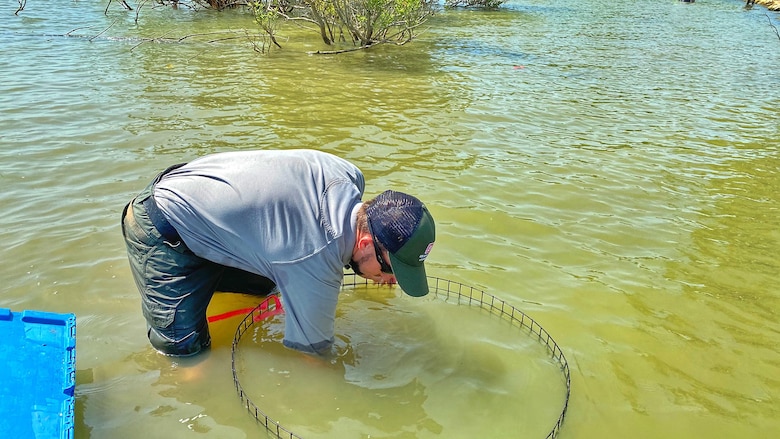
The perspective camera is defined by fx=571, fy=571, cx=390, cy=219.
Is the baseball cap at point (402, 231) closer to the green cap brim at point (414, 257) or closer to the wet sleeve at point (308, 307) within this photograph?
the green cap brim at point (414, 257)

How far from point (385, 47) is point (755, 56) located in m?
9.86

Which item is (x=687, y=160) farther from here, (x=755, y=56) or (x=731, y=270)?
(x=755, y=56)

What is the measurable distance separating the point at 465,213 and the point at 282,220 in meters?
3.23

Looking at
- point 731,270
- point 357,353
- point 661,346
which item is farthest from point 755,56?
point 357,353

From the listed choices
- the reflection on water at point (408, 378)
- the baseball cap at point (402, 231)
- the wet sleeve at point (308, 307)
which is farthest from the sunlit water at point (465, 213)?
the baseball cap at point (402, 231)

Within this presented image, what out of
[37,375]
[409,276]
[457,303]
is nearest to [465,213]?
[457,303]

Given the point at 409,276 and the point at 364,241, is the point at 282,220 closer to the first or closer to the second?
the point at 364,241

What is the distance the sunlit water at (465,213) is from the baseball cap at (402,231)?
102 cm

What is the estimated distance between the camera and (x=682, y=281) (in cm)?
478

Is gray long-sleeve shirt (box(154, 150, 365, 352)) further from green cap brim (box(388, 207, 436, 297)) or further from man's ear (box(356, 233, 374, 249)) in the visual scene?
green cap brim (box(388, 207, 436, 297))

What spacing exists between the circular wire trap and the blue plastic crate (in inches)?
35.6

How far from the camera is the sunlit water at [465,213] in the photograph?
11.4ft

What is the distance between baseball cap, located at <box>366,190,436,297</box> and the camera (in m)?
2.76

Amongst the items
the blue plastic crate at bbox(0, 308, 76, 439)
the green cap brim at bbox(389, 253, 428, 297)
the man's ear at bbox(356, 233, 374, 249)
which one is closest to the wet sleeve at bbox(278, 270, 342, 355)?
the man's ear at bbox(356, 233, 374, 249)
